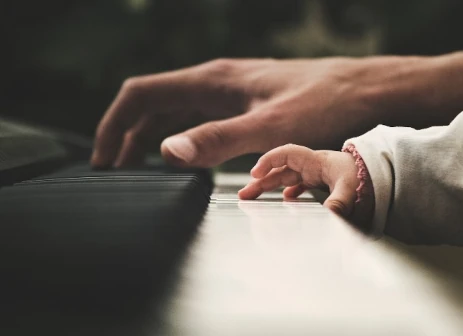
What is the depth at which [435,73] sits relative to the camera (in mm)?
963

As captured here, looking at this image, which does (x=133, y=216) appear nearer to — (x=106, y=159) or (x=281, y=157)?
(x=281, y=157)

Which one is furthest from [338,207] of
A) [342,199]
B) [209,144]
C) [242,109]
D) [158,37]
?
[158,37]

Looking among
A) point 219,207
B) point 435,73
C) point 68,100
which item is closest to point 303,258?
point 219,207

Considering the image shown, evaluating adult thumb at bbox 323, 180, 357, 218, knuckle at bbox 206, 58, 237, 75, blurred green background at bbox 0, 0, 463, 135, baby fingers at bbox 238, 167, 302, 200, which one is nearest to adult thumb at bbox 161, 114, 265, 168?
baby fingers at bbox 238, 167, 302, 200

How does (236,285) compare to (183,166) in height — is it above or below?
above

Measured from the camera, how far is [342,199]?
581 mm

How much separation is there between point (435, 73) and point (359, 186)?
0.45m

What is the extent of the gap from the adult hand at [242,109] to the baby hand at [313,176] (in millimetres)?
117

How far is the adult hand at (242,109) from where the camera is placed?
78 centimetres

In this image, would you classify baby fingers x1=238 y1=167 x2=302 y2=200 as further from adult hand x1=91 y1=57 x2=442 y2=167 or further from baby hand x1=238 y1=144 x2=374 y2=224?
adult hand x1=91 y1=57 x2=442 y2=167

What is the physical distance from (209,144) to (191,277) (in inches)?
19.5

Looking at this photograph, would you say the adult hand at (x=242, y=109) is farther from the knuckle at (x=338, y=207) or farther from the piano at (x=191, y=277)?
the piano at (x=191, y=277)

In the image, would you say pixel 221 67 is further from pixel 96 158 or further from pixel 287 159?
pixel 287 159

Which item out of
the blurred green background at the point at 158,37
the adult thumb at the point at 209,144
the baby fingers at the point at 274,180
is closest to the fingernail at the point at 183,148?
the adult thumb at the point at 209,144
